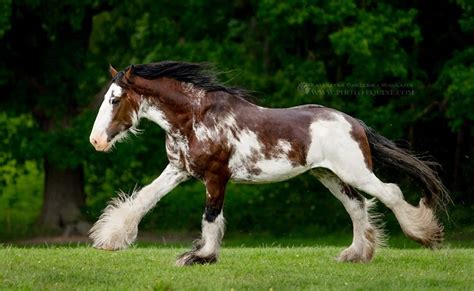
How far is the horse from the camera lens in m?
10.4

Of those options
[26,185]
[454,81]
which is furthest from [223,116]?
[26,185]

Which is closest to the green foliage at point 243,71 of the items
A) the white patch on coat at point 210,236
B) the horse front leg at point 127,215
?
the horse front leg at point 127,215

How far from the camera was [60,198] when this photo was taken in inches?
965

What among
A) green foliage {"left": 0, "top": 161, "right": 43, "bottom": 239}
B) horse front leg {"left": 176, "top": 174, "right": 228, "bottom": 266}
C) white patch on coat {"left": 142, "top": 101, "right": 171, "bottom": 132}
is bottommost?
green foliage {"left": 0, "top": 161, "right": 43, "bottom": 239}

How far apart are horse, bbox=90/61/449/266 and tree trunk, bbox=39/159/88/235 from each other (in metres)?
14.0

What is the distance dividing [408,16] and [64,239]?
897cm

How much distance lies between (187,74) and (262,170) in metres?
1.27

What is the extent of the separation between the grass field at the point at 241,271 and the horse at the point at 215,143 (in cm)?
41

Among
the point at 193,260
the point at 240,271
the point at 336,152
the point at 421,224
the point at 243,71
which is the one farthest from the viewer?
the point at 243,71

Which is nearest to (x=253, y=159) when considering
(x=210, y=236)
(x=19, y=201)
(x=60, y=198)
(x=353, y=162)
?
(x=210, y=236)

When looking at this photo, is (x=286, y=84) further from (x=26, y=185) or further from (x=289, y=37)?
(x=26, y=185)

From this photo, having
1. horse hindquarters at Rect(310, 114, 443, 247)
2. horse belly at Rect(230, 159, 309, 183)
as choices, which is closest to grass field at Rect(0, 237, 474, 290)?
horse hindquarters at Rect(310, 114, 443, 247)

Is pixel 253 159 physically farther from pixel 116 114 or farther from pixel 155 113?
pixel 116 114

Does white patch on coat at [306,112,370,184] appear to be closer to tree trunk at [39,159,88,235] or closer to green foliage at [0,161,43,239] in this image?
green foliage at [0,161,43,239]
